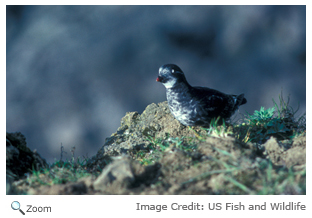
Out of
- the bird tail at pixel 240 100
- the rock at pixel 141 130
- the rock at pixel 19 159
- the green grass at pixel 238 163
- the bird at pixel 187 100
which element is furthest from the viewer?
the bird tail at pixel 240 100

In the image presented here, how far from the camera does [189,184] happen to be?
2.64m

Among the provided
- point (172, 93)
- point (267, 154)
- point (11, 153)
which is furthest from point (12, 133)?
point (267, 154)

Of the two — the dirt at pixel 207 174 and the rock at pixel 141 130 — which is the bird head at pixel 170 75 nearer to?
the rock at pixel 141 130

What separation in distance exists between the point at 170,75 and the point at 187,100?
43 centimetres

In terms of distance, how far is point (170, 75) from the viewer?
420cm

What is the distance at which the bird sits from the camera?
13.5ft

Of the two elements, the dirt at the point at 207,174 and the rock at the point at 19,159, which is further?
the rock at the point at 19,159

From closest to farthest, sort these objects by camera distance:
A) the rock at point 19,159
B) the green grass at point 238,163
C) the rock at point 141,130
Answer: the green grass at point 238,163, the rock at point 19,159, the rock at point 141,130

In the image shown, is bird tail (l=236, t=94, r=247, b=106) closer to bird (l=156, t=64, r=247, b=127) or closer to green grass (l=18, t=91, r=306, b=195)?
green grass (l=18, t=91, r=306, b=195)

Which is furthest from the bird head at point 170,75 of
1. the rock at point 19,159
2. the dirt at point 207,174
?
the rock at point 19,159

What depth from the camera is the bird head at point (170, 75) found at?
4188mm

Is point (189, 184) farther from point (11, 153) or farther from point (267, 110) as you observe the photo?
point (267, 110)
